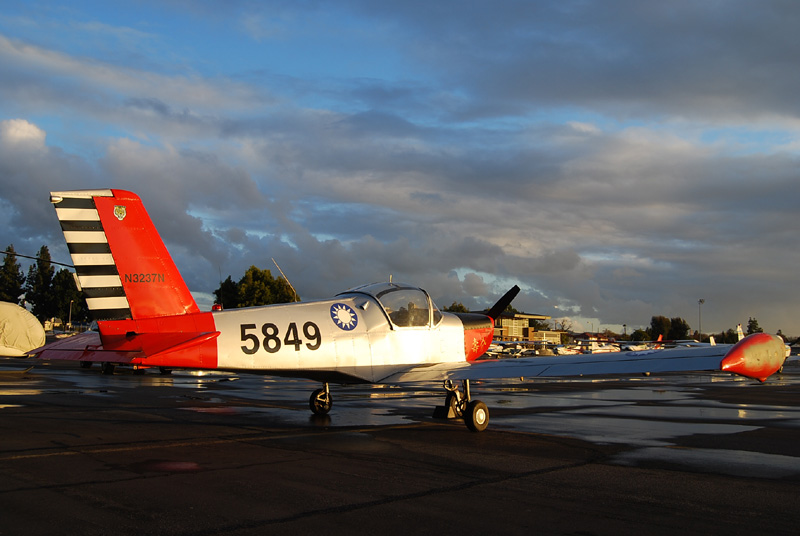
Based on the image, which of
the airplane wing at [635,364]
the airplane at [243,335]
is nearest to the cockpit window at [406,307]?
the airplane at [243,335]

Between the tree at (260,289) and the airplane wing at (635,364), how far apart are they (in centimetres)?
5741

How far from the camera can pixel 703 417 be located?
1567 cm

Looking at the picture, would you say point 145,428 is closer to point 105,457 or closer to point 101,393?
point 105,457

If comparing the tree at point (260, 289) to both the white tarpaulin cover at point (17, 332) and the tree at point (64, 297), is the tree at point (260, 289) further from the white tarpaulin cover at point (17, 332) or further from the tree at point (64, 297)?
the tree at point (64, 297)

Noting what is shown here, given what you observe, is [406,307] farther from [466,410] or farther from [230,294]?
[230,294]

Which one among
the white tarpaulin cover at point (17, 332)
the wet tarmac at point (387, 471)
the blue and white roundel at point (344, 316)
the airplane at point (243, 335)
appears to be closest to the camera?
the wet tarmac at point (387, 471)

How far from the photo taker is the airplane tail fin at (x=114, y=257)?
11156 mm

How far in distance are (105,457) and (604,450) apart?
7510 millimetres

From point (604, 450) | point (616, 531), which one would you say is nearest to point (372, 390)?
point (604, 450)

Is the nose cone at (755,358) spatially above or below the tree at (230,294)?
below

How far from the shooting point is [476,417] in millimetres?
12297

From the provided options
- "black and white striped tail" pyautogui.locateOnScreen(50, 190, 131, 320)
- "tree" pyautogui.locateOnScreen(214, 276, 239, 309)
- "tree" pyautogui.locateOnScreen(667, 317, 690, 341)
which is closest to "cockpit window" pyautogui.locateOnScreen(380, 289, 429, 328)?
"black and white striped tail" pyautogui.locateOnScreen(50, 190, 131, 320)

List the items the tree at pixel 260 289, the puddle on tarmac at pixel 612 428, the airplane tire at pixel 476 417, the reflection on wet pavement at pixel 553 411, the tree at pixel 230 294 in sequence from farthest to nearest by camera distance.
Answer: the tree at pixel 230 294 < the tree at pixel 260 289 < the airplane tire at pixel 476 417 < the puddle on tarmac at pixel 612 428 < the reflection on wet pavement at pixel 553 411

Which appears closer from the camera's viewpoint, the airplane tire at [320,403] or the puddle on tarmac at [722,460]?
the puddle on tarmac at [722,460]
